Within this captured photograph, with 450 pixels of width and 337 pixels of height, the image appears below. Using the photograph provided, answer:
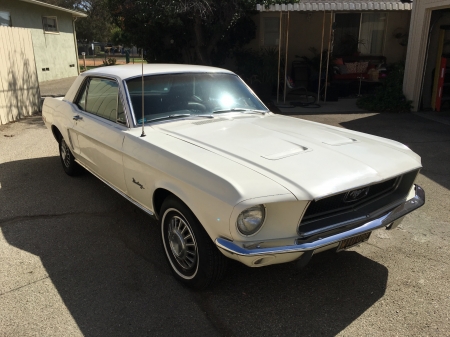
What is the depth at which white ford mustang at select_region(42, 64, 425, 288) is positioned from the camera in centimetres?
247

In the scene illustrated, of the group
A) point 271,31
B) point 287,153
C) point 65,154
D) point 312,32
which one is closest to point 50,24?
point 271,31

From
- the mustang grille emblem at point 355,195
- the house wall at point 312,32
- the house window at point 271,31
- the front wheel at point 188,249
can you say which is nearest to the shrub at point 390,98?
the house wall at point 312,32

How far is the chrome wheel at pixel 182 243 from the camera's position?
9.71ft

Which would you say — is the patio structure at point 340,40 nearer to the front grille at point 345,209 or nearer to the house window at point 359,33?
the house window at point 359,33

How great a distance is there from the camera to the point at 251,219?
8.08 ft

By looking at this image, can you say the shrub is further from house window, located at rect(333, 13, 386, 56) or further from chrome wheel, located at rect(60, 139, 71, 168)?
chrome wheel, located at rect(60, 139, 71, 168)

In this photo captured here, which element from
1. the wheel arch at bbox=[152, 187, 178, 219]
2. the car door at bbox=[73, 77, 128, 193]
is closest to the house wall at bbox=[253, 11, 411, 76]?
the car door at bbox=[73, 77, 128, 193]

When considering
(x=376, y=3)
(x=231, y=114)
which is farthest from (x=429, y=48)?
(x=231, y=114)

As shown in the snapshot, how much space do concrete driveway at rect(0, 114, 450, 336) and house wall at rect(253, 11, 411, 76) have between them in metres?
10.4

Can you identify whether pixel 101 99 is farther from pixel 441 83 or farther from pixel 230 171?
pixel 441 83

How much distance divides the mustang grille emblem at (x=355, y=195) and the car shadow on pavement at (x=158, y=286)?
1.43ft

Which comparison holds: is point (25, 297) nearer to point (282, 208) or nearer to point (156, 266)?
point (156, 266)

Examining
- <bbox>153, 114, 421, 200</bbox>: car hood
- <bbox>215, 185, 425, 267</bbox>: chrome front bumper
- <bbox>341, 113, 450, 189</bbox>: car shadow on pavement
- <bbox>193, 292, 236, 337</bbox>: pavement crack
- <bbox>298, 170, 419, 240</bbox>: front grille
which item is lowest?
<bbox>193, 292, 236, 337</bbox>: pavement crack

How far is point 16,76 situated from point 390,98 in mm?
9604
